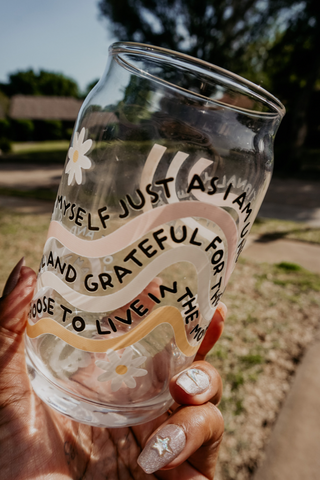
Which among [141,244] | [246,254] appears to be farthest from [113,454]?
[246,254]

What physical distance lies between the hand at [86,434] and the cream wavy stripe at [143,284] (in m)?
0.31

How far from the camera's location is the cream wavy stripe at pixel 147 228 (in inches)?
23.0

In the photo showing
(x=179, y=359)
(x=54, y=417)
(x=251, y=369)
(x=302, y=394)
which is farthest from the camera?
(x=251, y=369)

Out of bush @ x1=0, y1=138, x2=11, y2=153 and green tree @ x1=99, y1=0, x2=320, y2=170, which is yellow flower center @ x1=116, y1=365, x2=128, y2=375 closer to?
green tree @ x1=99, y1=0, x2=320, y2=170

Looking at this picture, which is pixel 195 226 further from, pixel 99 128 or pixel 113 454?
pixel 113 454

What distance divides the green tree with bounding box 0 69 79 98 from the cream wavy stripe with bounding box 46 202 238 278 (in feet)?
164

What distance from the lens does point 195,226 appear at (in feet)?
2.01

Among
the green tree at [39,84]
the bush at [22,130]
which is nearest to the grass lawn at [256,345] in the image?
the bush at [22,130]

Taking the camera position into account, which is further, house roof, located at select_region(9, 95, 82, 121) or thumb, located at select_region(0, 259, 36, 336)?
house roof, located at select_region(9, 95, 82, 121)

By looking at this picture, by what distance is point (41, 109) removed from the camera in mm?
32938

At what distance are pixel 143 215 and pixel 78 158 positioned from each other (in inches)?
8.0

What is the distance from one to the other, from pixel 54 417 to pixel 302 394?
1.45 meters

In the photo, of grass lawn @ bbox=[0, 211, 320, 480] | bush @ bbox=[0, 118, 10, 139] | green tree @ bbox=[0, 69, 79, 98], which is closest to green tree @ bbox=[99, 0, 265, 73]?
grass lawn @ bbox=[0, 211, 320, 480]

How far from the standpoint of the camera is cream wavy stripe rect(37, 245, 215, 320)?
2.03 ft
